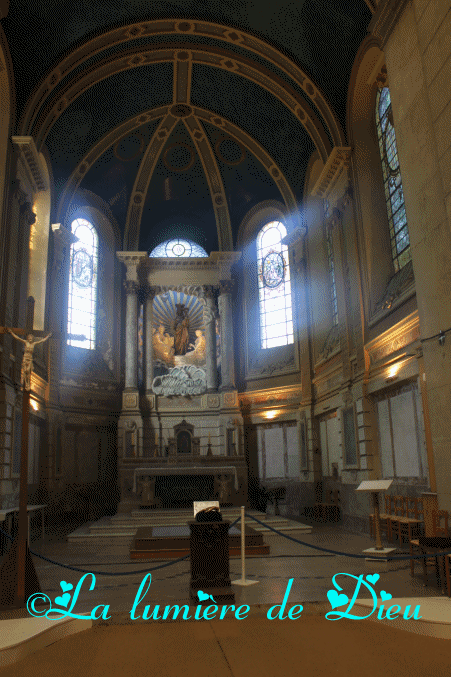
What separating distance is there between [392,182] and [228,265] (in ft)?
28.8

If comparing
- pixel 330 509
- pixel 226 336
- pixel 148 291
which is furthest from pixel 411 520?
pixel 148 291

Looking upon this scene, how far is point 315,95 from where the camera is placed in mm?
15578

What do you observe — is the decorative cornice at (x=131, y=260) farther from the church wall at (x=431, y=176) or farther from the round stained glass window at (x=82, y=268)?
the church wall at (x=431, y=176)

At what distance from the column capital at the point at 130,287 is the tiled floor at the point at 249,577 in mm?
11155

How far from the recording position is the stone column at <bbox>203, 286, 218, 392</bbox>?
20266mm

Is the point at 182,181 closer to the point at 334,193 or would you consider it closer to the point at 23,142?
the point at 334,193

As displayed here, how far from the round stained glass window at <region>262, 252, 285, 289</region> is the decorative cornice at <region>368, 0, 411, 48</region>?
1113 centimetres

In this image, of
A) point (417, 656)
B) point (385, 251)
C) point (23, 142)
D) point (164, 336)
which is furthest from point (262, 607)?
point (164, 336)

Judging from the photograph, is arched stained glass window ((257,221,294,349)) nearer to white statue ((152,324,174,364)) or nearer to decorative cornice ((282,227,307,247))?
decorative cornice ((282,227,307,247))

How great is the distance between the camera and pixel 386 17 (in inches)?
364

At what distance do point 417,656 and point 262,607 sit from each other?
6.15 ft

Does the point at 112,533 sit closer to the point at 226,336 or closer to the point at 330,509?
the point at 330,509

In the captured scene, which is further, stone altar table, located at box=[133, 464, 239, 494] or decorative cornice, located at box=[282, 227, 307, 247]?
decorative cornice, located at box=[282, 227, 307, 247]

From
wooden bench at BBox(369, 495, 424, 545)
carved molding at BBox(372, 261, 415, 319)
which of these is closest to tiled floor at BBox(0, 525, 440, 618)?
wooden bench at BBox(369, 495, 424, 545)
